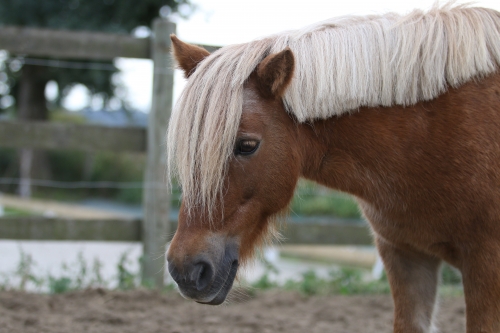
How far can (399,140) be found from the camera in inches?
98.0

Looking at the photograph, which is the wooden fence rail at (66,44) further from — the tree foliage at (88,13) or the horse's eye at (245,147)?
the tree foliage at (88,13)

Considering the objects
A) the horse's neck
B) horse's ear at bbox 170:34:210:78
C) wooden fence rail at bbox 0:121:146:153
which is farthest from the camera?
wooden fence rail at bbox 0:121:146:153

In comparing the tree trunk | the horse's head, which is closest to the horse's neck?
the horse's head

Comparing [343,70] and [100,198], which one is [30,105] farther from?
[343,70]

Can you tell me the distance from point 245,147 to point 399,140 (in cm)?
77

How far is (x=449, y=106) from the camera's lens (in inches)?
96.6

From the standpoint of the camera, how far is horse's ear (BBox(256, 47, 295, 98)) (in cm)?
225

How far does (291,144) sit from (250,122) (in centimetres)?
24

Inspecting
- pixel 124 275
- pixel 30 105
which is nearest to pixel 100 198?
pixel 30 105

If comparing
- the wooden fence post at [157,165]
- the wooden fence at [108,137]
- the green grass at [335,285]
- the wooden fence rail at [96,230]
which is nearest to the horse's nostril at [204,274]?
the wooden fence rail at [96,230]

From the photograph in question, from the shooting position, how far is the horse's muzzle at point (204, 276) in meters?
2.16

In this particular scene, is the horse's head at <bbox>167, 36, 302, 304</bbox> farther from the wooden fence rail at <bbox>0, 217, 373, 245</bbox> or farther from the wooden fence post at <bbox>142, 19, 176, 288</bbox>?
the wooden fence post at <bbox>142, 19, 176, 288</bbox>

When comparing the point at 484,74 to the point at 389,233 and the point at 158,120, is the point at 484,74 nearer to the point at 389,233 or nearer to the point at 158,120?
the point at 389,233

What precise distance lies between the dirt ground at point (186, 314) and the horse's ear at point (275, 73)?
1970 mm
